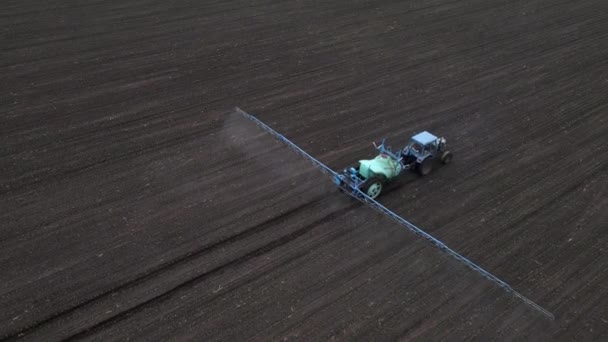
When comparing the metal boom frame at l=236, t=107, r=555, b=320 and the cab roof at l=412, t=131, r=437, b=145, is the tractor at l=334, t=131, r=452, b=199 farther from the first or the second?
the metal boom frame at l=236, t=107, r=555, b=320

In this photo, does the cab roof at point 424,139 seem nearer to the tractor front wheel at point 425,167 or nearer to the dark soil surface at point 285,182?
the tractor front wheel at point 425,167

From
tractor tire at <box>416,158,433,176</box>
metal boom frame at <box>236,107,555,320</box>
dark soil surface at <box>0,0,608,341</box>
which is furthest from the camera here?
tractor tire at <box>416,158,433,176</box>

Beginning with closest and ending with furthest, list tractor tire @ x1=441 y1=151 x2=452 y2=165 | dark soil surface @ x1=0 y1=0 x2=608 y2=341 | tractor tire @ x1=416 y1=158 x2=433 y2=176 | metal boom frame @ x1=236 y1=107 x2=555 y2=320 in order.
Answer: dark soil surface @ x1=0 y1=0 x2=608 y2=341, metal boom frame @ x1=236 y1=107 x2=555 y2=320, tractor tire @ x1=416 y1=158 x2=433 y2=176, tractor tire @ x1=441 y1=151 x2=452 y2=165

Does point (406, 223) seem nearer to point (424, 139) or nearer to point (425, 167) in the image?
point (425, 167)

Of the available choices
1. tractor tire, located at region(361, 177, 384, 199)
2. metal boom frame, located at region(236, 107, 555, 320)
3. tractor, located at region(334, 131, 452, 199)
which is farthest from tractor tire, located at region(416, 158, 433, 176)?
metal boom frame, located at region(236, 107, 555, 320)

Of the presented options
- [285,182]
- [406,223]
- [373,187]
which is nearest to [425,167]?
[373,187]

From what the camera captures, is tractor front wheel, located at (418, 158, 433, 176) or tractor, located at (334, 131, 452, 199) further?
tractor front wheel, located at (418, 158, 433, 176)

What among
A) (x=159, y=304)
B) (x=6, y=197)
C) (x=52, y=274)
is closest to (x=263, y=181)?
(x=159, y=304)

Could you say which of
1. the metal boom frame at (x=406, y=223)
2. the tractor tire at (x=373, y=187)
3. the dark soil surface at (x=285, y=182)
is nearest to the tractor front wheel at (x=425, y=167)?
the dark soil surface at (x=285, y=182)
